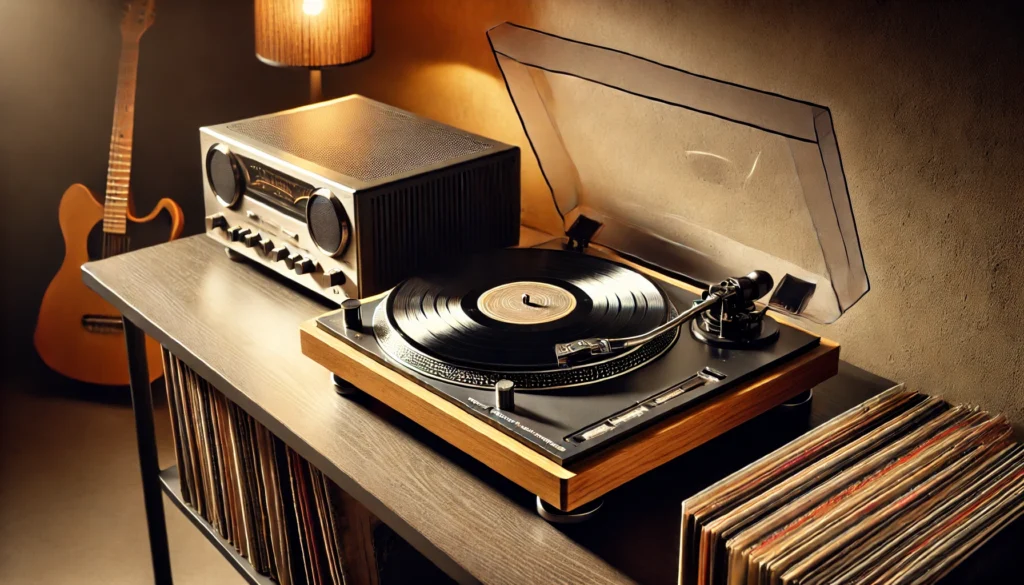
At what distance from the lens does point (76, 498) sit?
229cm

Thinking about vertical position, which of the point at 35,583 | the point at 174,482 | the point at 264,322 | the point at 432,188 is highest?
the point at 432,188

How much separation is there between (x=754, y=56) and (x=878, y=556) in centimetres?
77

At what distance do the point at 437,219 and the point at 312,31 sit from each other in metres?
0.73

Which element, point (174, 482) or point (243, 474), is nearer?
point (243, 474)

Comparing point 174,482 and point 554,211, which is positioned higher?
point 554,211

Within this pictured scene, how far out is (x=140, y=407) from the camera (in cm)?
178

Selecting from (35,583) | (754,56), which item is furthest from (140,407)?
(754,56)

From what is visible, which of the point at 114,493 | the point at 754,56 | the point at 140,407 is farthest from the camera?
the point at 114,493

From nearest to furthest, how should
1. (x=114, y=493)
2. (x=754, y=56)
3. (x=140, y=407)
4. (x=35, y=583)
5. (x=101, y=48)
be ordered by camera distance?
(x=754, y=56) → (x=140, y=407) → (x=35, y=583) → (x=114, y=493) → (x=101, y=48)

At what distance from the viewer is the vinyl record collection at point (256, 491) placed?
1.44m

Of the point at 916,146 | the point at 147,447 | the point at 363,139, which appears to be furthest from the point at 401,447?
the point at 147,447

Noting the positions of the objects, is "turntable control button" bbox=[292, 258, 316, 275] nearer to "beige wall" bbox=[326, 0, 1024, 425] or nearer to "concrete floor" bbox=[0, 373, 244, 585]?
"beige wall" bbox=[326, 0, 1024, 425]

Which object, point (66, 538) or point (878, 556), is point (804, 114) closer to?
point (878, 556)

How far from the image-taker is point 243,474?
5.14ft
